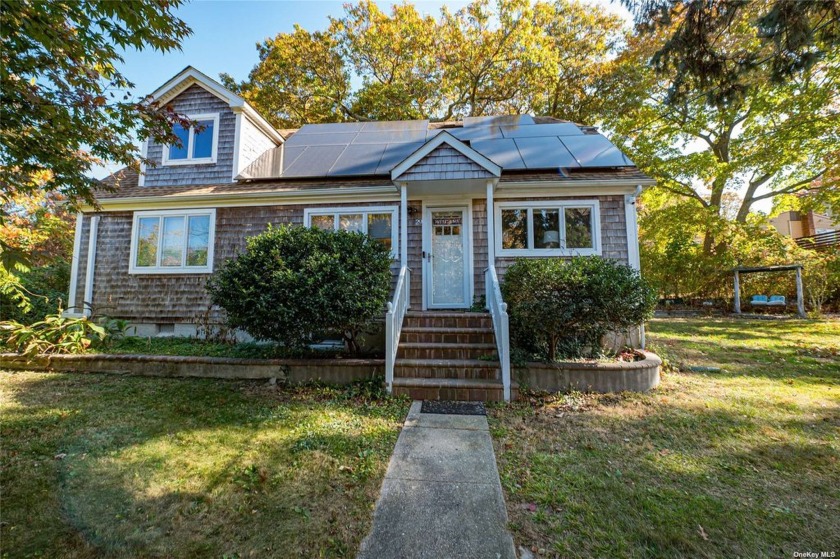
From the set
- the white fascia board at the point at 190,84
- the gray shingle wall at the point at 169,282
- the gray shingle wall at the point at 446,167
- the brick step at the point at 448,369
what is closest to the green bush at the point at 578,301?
the brick step at the point at 448,369

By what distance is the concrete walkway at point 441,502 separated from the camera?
2.09m

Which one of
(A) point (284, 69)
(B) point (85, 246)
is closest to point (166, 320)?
(B) point (85, 246)

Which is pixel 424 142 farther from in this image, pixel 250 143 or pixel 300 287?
pixel 300 287

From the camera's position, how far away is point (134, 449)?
323 cm

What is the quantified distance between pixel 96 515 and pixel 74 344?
563cm

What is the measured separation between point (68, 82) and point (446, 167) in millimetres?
5200

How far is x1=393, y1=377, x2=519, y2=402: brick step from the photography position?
4.70m

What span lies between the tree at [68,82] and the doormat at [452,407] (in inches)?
197

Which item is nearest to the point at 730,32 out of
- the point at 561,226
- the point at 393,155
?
the point at 561,226

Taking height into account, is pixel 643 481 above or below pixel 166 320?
below

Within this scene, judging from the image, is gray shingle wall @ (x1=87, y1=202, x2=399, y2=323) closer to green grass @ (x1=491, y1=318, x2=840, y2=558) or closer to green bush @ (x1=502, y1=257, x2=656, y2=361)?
green bush @ (x1=502, y1=257, x2=656, y2=361)

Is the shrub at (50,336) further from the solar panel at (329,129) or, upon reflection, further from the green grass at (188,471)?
the solar panel at (329,129)

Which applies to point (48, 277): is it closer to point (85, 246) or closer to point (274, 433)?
point (85, 246)

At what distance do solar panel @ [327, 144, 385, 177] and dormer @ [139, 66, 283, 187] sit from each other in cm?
233
